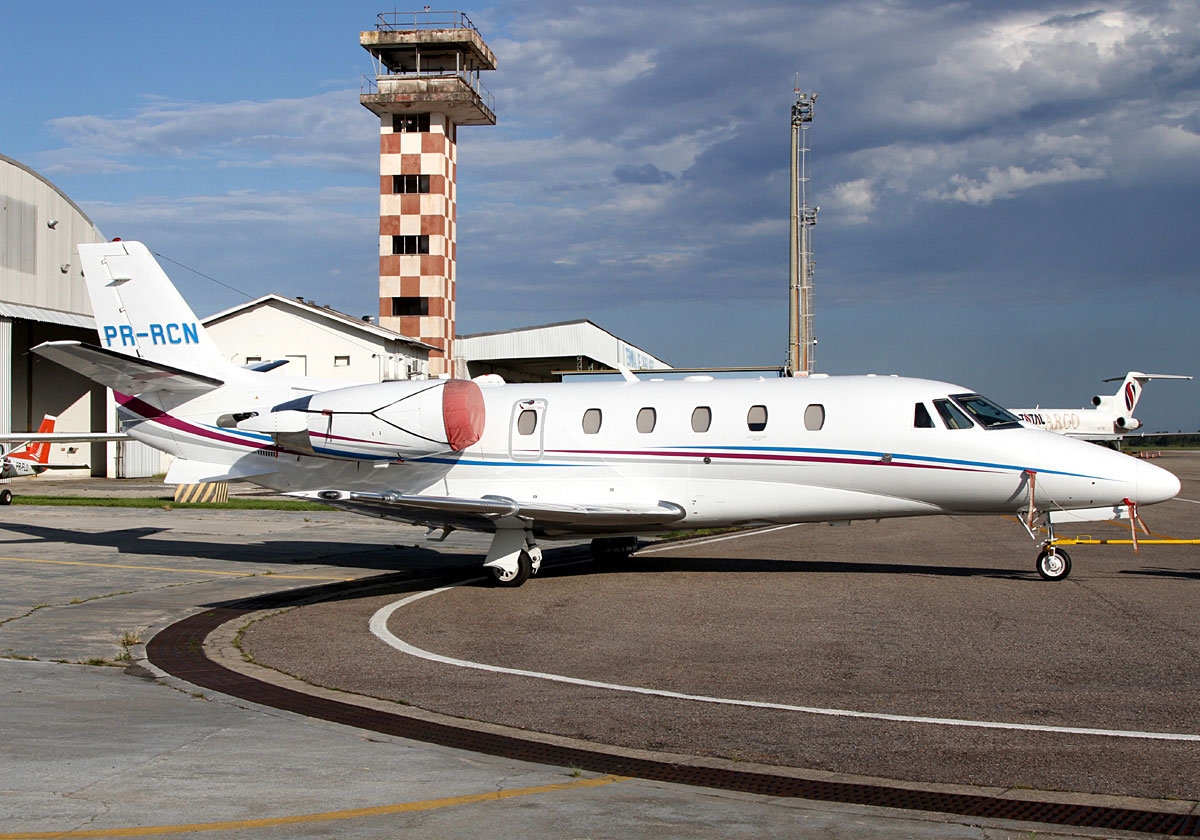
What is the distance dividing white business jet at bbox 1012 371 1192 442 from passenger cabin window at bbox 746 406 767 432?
49075 mm

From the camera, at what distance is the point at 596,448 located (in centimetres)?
1686

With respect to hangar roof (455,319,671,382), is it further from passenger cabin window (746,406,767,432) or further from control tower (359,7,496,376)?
passenger cabin window (746,406,767,432)

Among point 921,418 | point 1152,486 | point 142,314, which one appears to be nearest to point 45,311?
point 142,314

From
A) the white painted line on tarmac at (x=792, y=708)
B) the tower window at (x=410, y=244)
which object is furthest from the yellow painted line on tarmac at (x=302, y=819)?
the tower window at (x=410, y=244)

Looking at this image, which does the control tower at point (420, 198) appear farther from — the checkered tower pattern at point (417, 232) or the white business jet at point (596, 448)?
the white business jet at point (596, 448)

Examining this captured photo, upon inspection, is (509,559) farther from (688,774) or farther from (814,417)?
(688,774)

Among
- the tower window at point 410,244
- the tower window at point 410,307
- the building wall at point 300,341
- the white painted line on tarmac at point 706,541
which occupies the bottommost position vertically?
the white painted line on tarmac at point 706,541

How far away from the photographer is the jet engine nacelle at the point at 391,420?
55.6 feet

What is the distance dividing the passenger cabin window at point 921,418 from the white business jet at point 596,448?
20 mm

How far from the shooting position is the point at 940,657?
33.3 ft

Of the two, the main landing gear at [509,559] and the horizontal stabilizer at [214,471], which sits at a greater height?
the horizontal stabilizer at [214,471]

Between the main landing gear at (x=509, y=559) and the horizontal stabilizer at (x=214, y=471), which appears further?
the horizontal stabilizer at (x=214, y=471)

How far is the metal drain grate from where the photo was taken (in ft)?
18.6

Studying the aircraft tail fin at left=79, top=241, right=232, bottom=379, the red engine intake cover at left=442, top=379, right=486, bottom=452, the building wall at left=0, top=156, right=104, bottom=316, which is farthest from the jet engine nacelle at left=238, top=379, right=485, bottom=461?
the building wall at left=0, top=156, right=104, bottom=316
